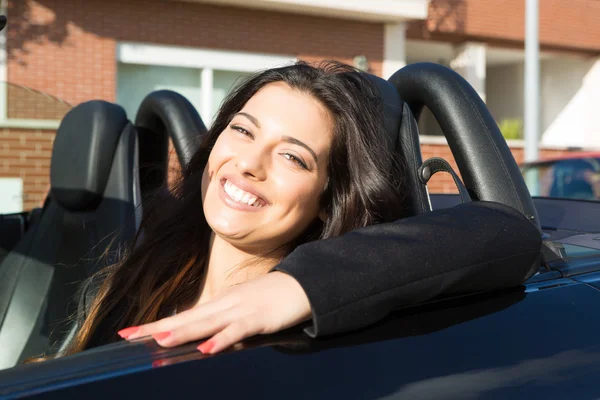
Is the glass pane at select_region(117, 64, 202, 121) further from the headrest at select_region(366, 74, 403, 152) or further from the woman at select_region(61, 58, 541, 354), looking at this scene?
the headrest at select_region(366, 74, 403, 152)

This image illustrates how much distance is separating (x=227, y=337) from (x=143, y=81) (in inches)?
367

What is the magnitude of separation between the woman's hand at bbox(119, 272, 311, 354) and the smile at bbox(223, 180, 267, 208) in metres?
0.54

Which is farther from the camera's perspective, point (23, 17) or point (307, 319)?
point (23, 17)

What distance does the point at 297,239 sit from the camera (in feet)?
5.92

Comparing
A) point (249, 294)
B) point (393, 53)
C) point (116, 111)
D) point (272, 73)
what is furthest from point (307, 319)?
point (393, 53)

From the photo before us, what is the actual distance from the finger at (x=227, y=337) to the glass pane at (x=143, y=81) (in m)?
8.97

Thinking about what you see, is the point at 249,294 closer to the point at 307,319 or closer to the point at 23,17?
the point at 307,319

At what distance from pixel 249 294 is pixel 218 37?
956 centimetres

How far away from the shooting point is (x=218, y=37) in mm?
10305

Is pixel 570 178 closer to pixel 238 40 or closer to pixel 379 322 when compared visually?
pixel 379 322

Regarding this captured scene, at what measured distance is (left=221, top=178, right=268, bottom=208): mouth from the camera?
1625 millimetres

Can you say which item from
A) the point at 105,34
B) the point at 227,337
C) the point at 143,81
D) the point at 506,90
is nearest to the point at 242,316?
the point at 227,337

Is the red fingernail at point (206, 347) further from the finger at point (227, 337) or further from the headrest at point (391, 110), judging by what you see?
the headrest at point (391, 110)

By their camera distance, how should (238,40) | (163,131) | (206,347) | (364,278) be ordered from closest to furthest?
(206,347) < (364,278) < (163,131) < (238,40)
